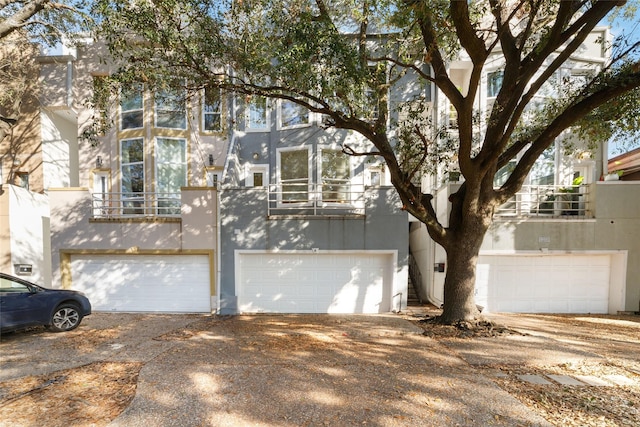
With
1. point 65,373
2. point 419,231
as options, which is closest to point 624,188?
point 419,231

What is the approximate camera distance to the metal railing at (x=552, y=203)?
923 centimetres

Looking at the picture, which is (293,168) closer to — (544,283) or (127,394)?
(127,394)

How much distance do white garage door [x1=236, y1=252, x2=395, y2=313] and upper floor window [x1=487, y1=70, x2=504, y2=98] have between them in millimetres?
7482

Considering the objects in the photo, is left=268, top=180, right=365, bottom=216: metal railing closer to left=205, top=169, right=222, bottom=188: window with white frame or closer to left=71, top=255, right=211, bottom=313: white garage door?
left=205, top=169, right=222, bottom=188: window with white frame

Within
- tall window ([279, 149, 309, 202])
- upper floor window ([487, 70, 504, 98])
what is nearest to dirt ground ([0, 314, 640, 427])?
tall window ([279, 149, 309, 202])

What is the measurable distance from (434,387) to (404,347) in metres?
1.65

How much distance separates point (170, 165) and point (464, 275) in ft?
33.5

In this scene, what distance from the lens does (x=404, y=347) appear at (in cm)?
565

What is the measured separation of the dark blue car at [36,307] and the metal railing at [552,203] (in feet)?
38.1

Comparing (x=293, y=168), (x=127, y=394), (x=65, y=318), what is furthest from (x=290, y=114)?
(x=127, y=394)

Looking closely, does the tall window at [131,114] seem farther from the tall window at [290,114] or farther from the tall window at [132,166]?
the tall window at [290,114]

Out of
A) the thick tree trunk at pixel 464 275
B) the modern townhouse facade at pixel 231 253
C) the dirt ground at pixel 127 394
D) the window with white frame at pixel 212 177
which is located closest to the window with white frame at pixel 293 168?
the modern townhouse facade at pixel 231 253

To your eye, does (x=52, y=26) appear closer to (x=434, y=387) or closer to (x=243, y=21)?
(x=243, y=21)

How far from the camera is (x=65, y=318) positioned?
6855 mm
